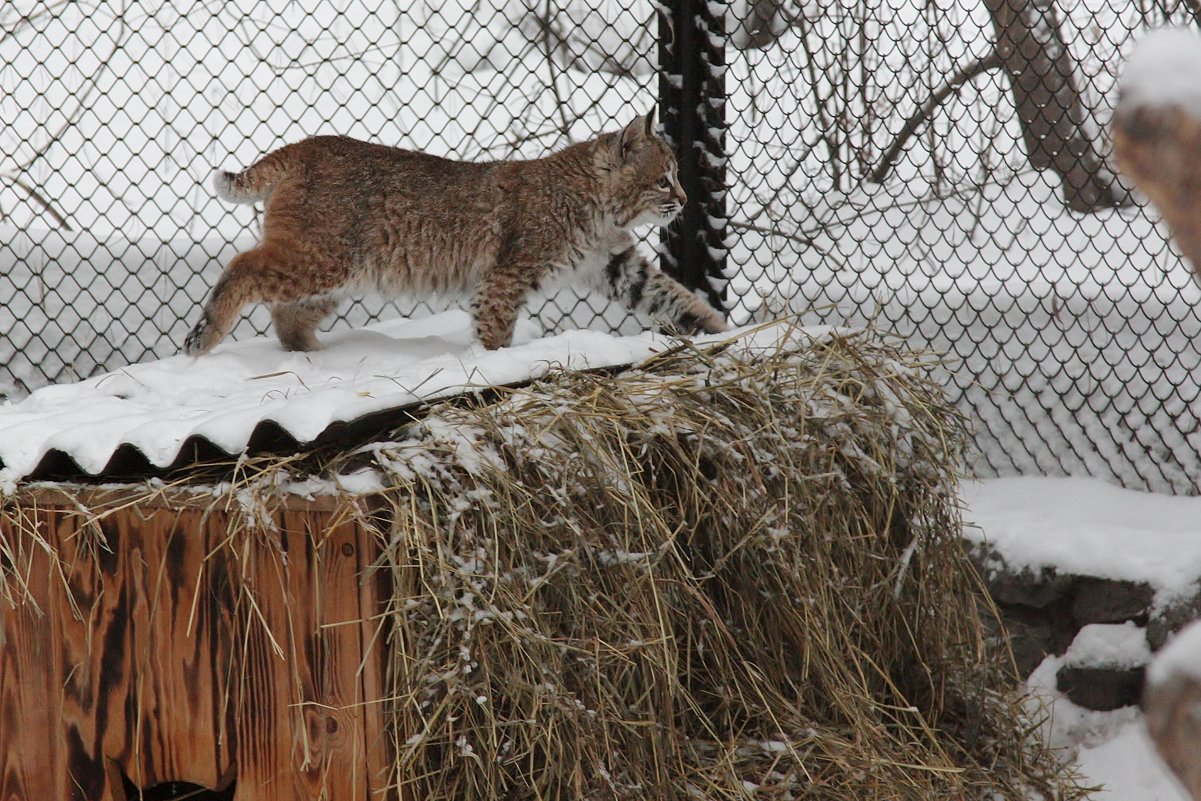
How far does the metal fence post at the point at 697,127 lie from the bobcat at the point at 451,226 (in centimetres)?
14

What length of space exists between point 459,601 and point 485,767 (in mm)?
317

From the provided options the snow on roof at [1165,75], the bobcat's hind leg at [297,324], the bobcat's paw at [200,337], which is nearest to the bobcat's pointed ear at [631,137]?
the bobcat's hind leg at [297,324]

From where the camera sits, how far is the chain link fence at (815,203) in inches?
179

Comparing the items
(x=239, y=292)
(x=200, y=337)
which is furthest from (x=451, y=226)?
(x=200, y=337)

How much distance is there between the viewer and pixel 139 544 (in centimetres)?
251

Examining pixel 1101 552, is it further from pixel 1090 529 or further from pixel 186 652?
pixel 186 652

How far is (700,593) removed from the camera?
2.73 meters

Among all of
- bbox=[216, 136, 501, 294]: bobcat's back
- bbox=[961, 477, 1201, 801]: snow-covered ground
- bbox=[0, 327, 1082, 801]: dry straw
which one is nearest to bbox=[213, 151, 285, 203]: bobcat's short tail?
bbox=[216, 136, 501, 294]: bobcat's back

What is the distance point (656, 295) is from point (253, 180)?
1339 mm

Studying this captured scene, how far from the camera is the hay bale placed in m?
2.36

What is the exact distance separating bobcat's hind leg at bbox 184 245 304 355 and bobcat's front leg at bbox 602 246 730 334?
108 cm

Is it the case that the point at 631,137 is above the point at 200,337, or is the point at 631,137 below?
above

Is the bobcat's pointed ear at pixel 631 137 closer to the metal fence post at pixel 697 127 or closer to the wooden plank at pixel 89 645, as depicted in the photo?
the metal fence post at pixel 697 127

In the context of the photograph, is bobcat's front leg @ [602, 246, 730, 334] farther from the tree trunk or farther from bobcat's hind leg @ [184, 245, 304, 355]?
the tree trunk
